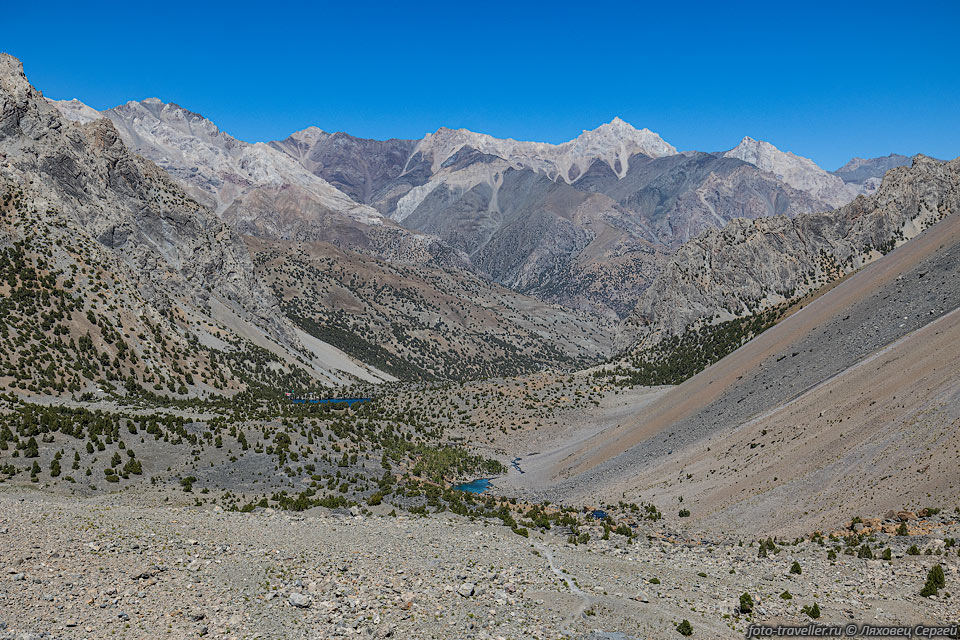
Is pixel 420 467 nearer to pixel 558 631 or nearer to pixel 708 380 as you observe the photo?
pixel 708 380

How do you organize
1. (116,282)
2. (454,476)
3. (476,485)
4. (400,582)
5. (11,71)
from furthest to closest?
1. (11,71)
2. (116,282)
3. (454,476)
4. (476,485)
5. (400,582)

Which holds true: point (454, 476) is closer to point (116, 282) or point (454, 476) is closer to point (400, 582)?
point (400, 582)

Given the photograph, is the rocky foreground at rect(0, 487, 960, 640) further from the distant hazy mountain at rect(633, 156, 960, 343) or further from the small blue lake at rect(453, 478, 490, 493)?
the distant hazy mountain at rect(633, 156, 960, 343)

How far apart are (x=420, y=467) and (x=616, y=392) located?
4236cm

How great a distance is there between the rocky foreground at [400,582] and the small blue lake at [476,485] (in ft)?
84.4

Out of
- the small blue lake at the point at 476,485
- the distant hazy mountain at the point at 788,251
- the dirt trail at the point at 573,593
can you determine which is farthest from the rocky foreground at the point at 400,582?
the distant hazy mountain at the point at 788,251

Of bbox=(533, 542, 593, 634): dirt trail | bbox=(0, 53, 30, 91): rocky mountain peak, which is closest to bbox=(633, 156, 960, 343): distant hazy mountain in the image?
bbox=(533, 542, 593, 634): dirt trail

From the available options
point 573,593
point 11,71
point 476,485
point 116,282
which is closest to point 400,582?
point 573,593

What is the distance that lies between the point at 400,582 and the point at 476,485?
34.7m

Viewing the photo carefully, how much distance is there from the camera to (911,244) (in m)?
72.8

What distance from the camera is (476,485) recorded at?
5181 centimetres

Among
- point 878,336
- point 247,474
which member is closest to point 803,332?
point 878,336

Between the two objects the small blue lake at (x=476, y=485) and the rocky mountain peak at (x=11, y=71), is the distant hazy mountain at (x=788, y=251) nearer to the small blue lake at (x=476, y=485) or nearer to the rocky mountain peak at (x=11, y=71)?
the small blue lake at (x=476, y=485)

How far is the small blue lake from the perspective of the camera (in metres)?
49.2
